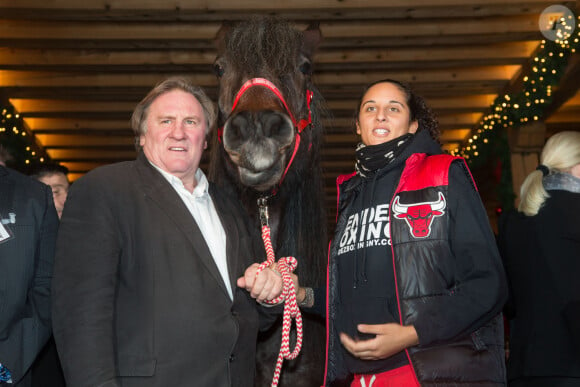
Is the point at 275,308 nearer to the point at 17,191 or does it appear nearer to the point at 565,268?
the point at 17,191

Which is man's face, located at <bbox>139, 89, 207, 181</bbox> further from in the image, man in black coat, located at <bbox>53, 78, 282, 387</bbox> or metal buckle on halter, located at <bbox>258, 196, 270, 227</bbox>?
metal buckle on halter, located at <bbox>258, 196, 270, 227</bbox>

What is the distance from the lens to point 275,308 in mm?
2570

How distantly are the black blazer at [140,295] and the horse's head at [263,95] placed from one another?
19.4 inches

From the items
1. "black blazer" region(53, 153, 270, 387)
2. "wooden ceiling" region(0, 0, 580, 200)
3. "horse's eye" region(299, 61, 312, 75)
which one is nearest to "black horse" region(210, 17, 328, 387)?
"horse's eye" region(299, 61, 312, 75)

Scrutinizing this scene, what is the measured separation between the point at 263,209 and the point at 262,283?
0.65 m

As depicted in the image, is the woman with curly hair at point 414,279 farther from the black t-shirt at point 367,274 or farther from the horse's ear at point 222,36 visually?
the horse's ear at point 222,36

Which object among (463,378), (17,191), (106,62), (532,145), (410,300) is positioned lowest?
(463,378)

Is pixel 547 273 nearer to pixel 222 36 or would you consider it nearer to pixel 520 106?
pixel 222 36

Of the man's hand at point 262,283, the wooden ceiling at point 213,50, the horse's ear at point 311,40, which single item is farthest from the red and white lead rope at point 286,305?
the wooden ceiling at point 213,50

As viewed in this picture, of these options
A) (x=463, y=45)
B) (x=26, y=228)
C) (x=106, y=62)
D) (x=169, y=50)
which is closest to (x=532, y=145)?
(x=463, y=45)

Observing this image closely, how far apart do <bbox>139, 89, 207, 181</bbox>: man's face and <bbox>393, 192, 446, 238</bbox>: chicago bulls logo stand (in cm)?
81

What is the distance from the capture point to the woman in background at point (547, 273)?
2994mm

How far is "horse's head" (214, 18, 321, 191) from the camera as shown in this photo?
267 cm

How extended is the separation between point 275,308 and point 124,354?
2.47ft
